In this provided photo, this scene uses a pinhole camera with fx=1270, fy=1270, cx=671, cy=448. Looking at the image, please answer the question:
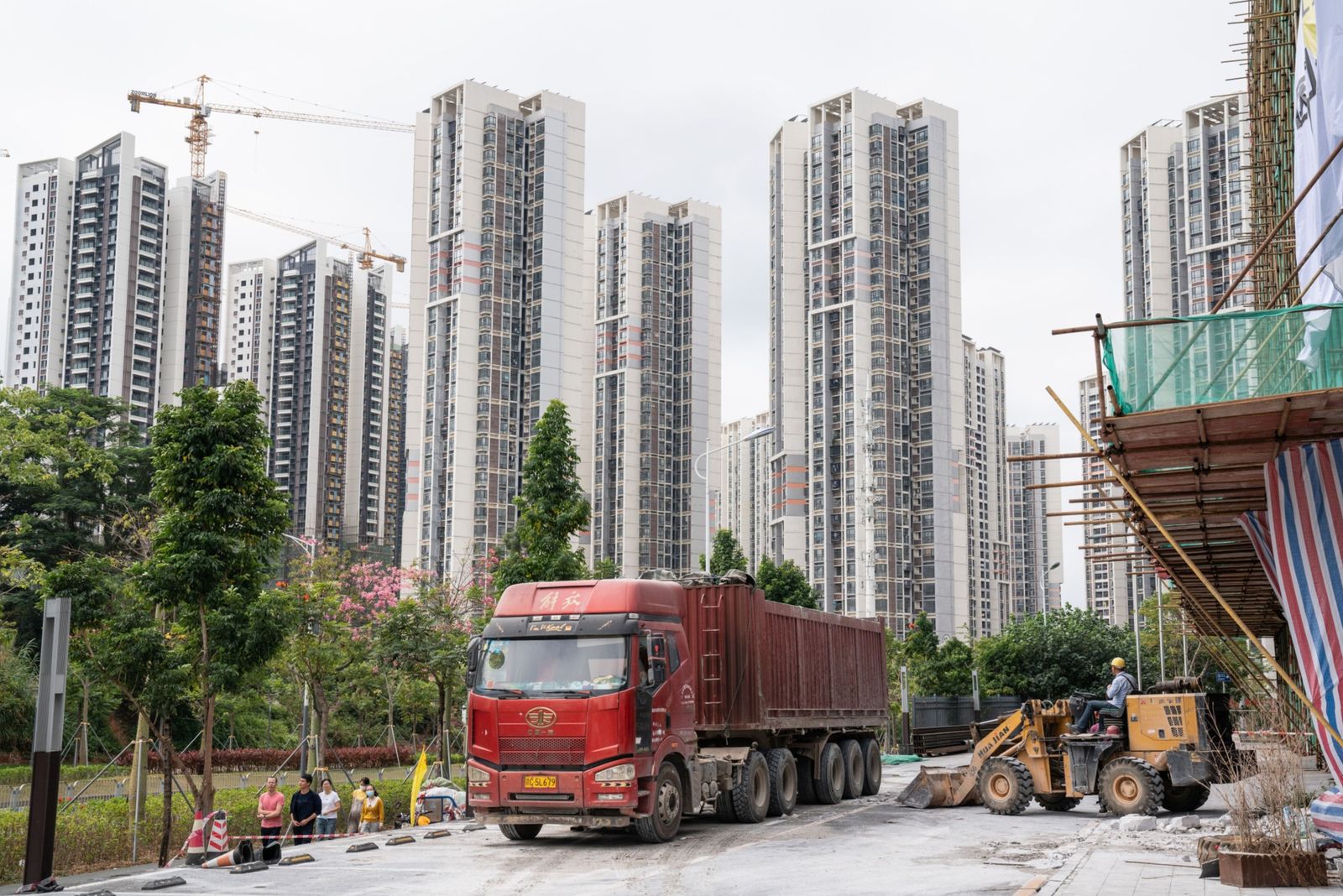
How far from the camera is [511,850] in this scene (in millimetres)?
16031

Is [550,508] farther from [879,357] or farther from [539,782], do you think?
[879,357]

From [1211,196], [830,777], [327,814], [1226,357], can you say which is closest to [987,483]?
[1211,196]

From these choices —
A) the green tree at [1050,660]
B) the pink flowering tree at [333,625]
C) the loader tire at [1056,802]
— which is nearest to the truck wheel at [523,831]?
the loader tire at [1056,802]

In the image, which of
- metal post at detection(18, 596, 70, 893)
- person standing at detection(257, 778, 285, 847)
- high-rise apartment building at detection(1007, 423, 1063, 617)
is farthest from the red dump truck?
high-rise apartment building at detection(1007, 423, 1063, 617)

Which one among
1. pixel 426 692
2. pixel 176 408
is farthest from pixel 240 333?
pixel 176 408

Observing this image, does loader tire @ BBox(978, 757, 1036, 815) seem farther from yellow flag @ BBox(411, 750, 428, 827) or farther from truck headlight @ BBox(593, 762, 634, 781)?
yellow flag @ BBox(411, 750, 428, 827)

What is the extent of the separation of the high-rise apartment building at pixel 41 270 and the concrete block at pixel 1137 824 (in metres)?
88.4

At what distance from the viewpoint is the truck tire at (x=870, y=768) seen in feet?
81.5

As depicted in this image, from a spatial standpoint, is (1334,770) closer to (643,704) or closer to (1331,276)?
(1331,276)

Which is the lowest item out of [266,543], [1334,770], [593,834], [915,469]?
[593,834]

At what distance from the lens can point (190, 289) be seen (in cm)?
9525

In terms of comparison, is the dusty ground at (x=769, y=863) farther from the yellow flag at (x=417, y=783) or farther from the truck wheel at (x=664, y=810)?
the yellow flag at (x=417, y=783)

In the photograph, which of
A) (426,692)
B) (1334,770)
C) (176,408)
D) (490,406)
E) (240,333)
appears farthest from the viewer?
(240,333)

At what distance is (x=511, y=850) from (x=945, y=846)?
5.49 metres
